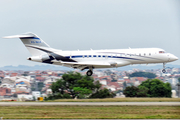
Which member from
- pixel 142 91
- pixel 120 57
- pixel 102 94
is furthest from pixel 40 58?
pixel 142 91

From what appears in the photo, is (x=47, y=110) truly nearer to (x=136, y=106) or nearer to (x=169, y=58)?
(x=136, y=106)

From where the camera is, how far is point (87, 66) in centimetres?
4325

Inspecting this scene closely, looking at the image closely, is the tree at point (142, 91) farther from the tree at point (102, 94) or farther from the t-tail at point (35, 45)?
the t-tail at point (35, 45)

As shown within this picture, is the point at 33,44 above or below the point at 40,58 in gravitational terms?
above

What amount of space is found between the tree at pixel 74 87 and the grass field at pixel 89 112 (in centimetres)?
2625

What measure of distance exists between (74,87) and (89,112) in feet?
107

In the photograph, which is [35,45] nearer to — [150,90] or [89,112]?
[89,112]

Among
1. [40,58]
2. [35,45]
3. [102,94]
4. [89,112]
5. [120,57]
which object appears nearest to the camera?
[89,112]

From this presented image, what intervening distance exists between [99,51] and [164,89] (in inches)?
1059

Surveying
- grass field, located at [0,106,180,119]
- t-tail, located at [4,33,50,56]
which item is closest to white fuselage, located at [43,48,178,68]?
t-tail, located at [4,33,50,56]

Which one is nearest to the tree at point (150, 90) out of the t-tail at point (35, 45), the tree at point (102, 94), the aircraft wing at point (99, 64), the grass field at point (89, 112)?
the tree at point (102, 94)

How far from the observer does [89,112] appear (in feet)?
106

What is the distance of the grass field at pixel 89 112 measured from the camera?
29750 mm

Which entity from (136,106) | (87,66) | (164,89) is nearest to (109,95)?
(164,89)
